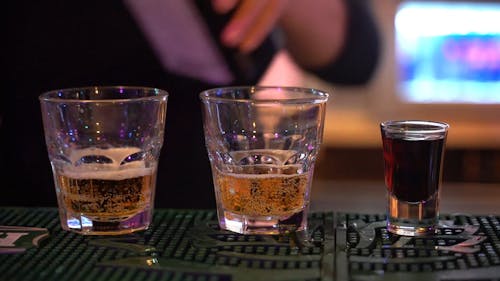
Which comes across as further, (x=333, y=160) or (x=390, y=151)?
(x=333, y=160)

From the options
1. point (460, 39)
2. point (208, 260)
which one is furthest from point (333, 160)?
point (208, 260)

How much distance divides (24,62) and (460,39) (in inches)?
58.8

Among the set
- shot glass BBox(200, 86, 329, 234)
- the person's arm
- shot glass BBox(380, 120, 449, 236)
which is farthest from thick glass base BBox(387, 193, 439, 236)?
the person's arm

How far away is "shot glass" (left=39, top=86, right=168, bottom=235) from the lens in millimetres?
958

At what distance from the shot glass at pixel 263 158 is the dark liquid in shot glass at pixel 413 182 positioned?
0.10 metres

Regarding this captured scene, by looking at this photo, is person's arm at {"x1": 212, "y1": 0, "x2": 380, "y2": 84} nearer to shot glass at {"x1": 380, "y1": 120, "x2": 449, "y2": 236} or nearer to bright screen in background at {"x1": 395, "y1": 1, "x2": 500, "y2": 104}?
bright screen in background at {"x1": 395, "y1": 1, "x2": 500, "y2": 104}

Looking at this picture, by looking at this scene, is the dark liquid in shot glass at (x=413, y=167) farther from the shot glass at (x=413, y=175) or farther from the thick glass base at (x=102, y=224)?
the thick glass base at (x=102, y=224)

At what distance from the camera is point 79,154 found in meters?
0.99

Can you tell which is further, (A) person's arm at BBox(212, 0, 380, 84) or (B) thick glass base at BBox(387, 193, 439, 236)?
(A) person's arm at BBox(212, 0, 380, 84)

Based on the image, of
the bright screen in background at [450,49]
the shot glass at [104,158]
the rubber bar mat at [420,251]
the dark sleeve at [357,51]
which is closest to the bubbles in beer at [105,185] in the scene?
the shot glass at [104,158]

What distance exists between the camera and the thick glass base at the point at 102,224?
97cm

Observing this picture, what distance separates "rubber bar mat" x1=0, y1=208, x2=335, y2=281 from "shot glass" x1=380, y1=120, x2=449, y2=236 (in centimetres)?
9

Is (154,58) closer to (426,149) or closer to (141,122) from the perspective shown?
(141,122)

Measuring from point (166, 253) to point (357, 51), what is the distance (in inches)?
71.6
